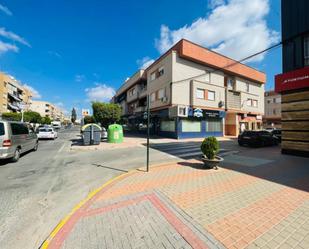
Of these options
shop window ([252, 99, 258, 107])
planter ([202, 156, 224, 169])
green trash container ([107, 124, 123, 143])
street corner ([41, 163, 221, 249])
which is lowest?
street corner ([41, 163, 221, 249])

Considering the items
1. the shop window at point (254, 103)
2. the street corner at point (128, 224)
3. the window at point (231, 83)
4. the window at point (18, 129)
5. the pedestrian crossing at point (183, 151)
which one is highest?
the window at point (231, 83)

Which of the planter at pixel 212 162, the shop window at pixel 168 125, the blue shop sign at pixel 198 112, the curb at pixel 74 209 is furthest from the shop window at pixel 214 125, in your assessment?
the curb at pixel 74 209

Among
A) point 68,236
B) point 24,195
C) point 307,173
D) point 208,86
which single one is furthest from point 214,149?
point 208,86

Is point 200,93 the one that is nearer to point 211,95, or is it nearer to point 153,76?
point 211,95

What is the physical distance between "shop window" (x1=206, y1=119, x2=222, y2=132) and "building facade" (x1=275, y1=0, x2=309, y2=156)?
13.2 metres

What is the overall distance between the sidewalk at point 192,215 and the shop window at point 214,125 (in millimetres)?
18208

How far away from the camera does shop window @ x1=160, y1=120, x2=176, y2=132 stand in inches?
858

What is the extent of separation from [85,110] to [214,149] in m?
30.7

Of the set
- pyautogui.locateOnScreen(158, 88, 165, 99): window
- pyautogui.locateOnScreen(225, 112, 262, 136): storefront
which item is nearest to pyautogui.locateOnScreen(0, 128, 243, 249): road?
pyautogui.locateOnScreen(158, 88, 165, 99): window

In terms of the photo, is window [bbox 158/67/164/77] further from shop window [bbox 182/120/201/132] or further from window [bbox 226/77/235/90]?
window [bbox 226/77/235/90]

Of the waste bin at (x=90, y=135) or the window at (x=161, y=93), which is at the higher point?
the window at (x=161, y=93)

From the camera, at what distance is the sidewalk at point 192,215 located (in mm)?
2715

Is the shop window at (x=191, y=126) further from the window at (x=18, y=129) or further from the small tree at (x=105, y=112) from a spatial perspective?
the window at (x=18, y=129)

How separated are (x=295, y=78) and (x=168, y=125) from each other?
1496cm
